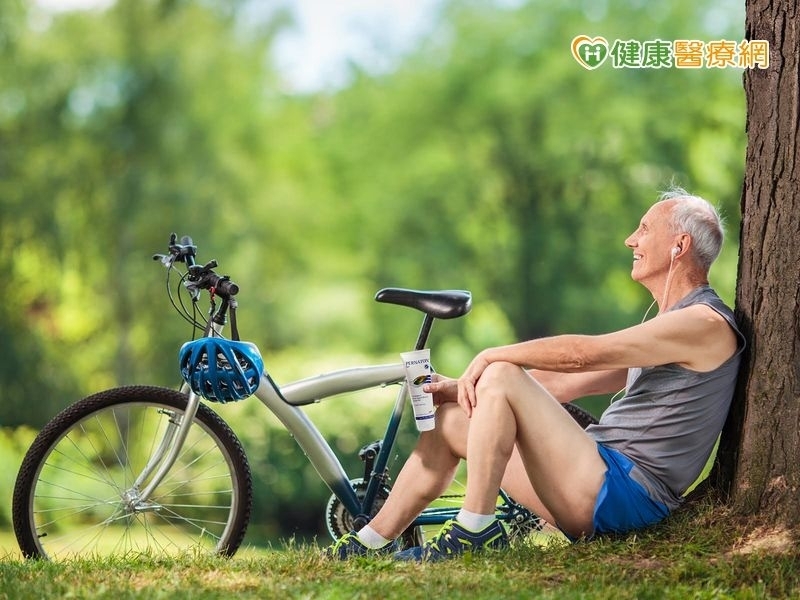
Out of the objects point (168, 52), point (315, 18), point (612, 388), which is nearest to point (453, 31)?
point (315, 18)

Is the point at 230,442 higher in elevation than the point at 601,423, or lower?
lower

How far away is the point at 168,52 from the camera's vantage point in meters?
14.3

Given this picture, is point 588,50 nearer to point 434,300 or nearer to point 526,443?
point 434,300

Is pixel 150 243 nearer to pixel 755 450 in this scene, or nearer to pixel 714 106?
pixel 714 106

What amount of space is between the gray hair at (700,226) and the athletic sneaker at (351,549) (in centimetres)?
144

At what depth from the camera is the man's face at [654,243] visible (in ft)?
11.4

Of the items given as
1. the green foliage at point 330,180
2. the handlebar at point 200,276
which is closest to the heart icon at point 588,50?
the green foliage at point 330,180

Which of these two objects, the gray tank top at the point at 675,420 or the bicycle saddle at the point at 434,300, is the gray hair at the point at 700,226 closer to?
the gray tank top at the point at 675,420

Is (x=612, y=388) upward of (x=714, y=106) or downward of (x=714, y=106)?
downward

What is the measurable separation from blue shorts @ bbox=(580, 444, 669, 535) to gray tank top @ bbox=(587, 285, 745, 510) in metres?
0.04

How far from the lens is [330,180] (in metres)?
18.4

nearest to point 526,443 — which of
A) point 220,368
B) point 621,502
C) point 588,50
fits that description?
point 621,502

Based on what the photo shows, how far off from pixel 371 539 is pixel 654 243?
139 cm

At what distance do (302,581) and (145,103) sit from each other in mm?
12163
